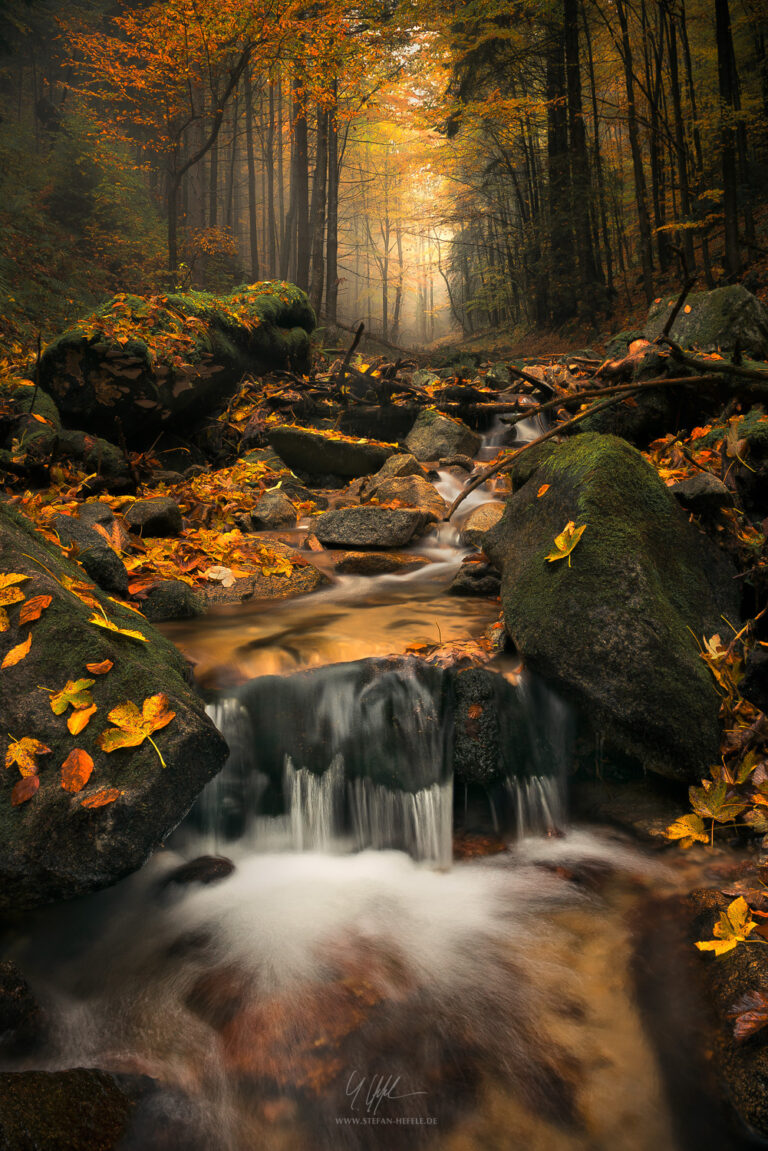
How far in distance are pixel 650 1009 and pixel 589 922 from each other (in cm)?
45

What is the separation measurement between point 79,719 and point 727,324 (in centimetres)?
738

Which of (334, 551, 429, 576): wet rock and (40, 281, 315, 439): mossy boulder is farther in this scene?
(40, 281, 315, 439): mossy boulder

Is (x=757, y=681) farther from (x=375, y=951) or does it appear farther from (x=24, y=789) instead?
(x=24, y=789)

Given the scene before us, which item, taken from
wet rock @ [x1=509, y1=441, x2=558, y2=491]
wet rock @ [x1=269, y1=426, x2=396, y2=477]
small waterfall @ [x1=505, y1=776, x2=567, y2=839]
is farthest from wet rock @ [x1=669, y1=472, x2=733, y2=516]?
wet rock @ [x1=269, y1=426, x2=396, y2=477]

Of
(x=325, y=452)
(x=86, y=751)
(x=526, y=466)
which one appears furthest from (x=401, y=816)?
(x=325, y=452)

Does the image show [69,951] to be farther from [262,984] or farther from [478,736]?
[478,736]

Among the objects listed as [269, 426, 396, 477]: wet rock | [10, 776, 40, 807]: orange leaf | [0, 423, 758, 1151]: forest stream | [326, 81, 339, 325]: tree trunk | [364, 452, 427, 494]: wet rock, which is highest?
[326, 81, 339, 325]: tree trunk

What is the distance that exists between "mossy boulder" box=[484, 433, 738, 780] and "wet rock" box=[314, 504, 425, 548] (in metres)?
2.36

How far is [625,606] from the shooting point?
119 inches

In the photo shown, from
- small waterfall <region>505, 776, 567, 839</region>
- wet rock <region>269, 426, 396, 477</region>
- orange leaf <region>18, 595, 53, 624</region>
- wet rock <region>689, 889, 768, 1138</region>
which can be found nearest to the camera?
wet rock <region>689, 889, 768, 1138</region>

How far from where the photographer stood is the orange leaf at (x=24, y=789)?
2.11 m

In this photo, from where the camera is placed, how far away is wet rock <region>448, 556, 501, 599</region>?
16.1ft

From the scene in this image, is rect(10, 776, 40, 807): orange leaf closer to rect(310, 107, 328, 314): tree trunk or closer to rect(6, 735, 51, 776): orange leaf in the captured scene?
rect(6, 735, 51, 776): orange leaf

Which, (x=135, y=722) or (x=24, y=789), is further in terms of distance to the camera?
(x=135, y=722)
